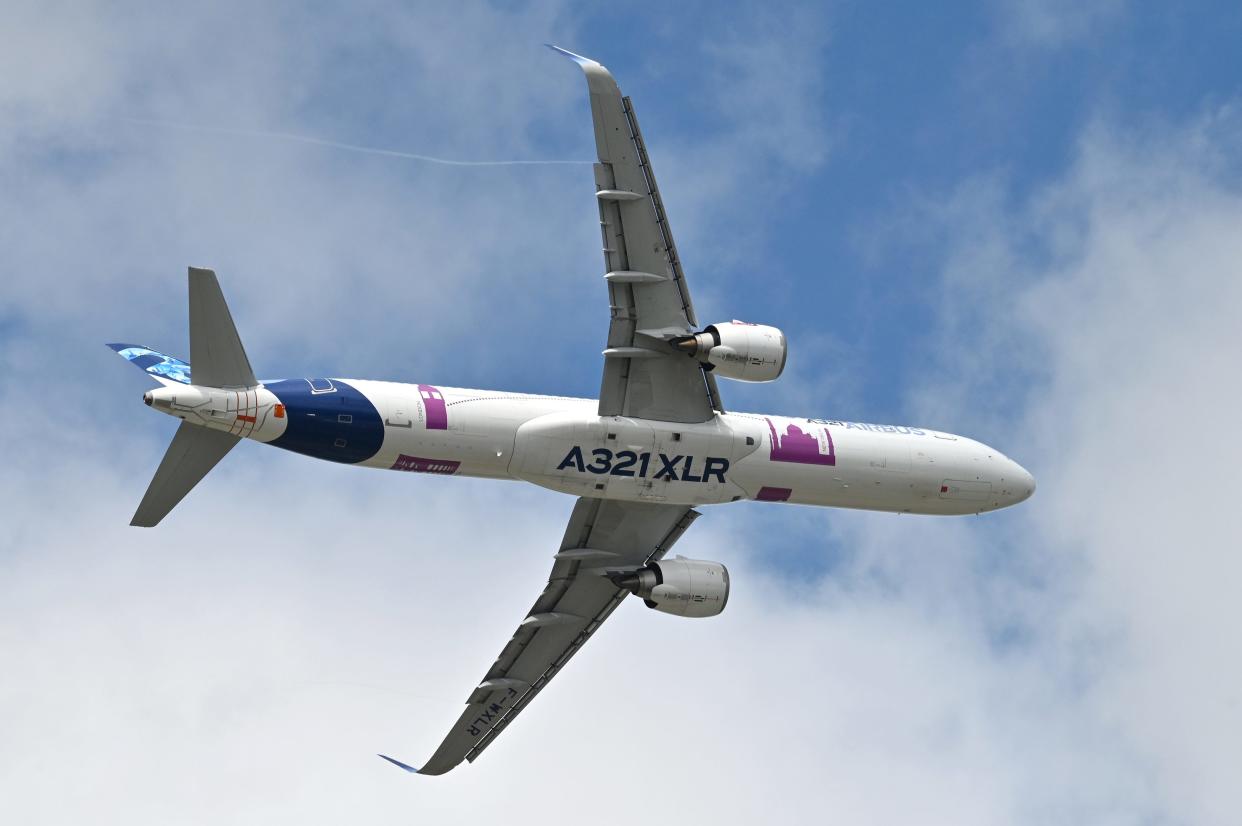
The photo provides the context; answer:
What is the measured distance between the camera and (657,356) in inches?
2074

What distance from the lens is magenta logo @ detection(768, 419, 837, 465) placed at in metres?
55.0

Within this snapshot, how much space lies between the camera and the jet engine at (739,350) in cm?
5166

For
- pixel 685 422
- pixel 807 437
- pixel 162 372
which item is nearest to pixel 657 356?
pixel 685 422

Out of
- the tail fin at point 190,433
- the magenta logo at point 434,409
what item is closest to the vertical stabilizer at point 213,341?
the tail fin at point 190,433

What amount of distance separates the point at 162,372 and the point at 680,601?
1579 cm

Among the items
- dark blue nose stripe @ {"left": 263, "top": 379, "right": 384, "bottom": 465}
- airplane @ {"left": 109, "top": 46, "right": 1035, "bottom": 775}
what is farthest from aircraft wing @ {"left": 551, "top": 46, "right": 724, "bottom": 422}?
dark blue nose stripe @ {"left": 263, "top": 379, "right": 384, "bottom": 465}

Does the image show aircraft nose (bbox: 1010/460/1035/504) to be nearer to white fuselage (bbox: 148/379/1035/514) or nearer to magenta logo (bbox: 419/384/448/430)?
white fuselage (bbox: 148/379/1035/514)

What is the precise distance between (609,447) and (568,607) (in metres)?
8.49

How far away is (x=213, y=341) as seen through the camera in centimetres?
4825

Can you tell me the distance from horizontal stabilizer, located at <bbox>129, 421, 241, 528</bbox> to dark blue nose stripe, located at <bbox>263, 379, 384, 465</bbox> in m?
1.58

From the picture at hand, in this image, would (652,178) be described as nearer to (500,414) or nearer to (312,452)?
(500,414)

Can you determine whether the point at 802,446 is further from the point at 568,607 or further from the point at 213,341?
the point at 213,341

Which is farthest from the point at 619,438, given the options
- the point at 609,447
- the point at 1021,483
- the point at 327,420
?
the point at 1021,483

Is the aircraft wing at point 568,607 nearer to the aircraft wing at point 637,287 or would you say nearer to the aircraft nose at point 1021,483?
the aircraft wing at point 637,287
